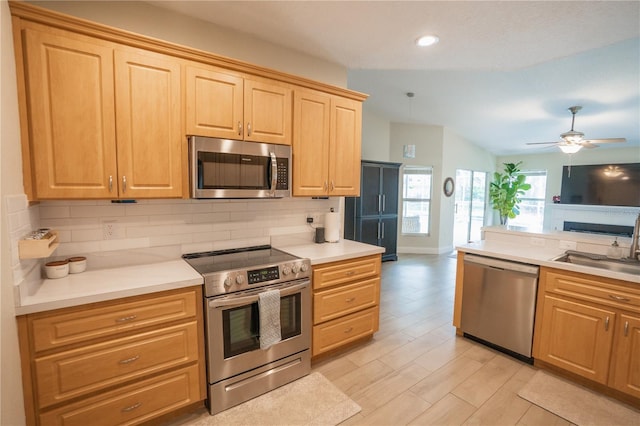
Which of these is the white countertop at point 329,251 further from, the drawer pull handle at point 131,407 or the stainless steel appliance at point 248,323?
the drawer pull handle at point 131,407

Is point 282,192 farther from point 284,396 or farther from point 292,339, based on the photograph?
point 284,396

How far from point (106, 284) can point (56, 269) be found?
1.22ft

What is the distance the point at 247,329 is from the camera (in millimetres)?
2107

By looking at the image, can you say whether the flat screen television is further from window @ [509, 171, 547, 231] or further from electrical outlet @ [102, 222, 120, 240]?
electrical outlet @ [102, 222, 120, 240]

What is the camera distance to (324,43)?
262 centimetres

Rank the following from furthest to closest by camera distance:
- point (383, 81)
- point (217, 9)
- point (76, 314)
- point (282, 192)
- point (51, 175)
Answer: point (383, 81)
point (282, 192)
point (217, 9)
point (51, 175)
point (76, 314)

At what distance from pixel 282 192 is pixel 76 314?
1.49 m

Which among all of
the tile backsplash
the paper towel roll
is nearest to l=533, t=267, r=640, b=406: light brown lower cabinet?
the paper towel roll

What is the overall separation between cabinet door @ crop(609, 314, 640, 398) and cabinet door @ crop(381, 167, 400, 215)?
13.0ft

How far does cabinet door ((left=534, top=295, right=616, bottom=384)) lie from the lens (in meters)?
2.21

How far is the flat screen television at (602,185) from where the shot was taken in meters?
6.63

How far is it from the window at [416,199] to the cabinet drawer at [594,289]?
459 centimetres

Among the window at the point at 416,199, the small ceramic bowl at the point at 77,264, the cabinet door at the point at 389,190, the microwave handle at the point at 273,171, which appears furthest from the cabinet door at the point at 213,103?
the window at the point at 416,199

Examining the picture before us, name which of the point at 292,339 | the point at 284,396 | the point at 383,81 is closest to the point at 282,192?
the point at 292,339
